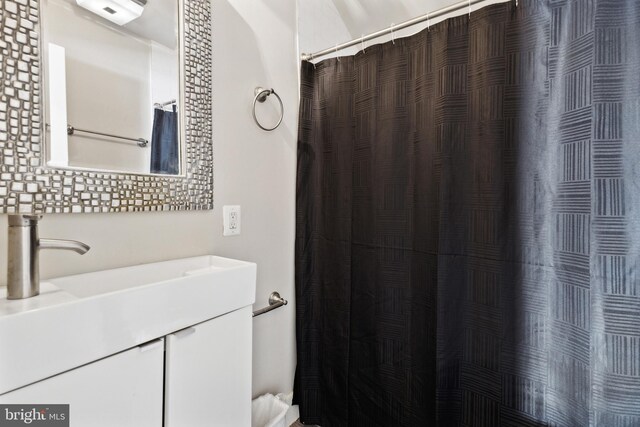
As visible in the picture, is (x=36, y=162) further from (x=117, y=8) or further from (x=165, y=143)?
(x=117, y=8)

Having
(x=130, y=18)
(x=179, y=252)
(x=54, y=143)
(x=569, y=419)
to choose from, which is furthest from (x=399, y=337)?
(x=130, y=18)

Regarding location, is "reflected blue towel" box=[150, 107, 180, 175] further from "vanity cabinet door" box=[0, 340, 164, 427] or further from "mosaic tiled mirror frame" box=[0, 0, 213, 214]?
"vanity cabinet door" box=[0, 340, 164, 427]

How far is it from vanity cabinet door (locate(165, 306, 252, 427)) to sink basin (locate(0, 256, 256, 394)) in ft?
0.13

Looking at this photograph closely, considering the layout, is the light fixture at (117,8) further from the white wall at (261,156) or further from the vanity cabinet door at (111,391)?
the vanity cabinet door at (111,391)

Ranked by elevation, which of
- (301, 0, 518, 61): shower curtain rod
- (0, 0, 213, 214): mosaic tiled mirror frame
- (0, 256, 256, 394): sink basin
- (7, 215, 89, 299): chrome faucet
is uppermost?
(301, 0, 518, 61): shower curtain rod

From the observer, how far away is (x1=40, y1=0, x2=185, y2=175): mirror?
813 mm

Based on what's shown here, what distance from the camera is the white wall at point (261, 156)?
120cm

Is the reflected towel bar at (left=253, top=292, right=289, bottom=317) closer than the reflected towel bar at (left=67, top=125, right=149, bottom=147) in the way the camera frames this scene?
No

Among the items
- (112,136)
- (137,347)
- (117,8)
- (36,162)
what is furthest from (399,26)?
(137,347)

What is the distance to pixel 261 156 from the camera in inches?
53.3

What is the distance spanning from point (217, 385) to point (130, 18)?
1149mm

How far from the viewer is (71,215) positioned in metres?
0.83

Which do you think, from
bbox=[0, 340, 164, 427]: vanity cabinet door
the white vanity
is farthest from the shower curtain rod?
bbox=[0, 340, 164, 427]: vanity cabinet door

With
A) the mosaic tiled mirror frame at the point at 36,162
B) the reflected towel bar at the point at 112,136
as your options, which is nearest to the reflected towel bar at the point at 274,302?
the mosaic tiled mirror frame at the point at 36,162
